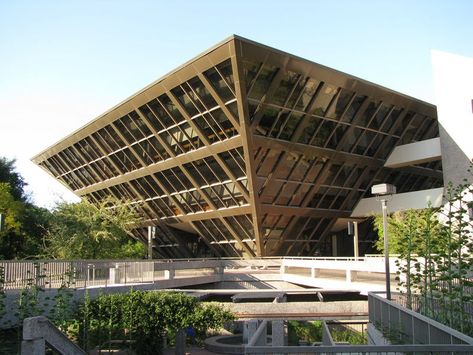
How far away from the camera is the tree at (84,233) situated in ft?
132

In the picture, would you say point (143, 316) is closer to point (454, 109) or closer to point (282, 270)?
point (282, 270)

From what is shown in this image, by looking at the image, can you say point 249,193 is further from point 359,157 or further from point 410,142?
point 410,142

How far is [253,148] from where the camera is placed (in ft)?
120

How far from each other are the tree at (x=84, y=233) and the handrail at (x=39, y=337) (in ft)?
99.9

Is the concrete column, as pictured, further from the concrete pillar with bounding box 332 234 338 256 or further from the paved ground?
the concrete pillar with bounding box 332 234 338 256

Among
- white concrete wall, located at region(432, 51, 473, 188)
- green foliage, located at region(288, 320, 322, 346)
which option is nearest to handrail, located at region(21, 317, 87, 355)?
green foliage, located at region(288, 320, 322, 346)

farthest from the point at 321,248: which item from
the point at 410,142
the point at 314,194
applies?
the point at 410,142

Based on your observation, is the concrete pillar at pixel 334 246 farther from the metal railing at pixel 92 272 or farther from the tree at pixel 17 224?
the tree at pixel 17 224

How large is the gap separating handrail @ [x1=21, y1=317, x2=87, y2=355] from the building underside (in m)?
24.0

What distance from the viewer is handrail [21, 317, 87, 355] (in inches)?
388

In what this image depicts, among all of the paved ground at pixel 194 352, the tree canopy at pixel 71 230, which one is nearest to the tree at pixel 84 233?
the tree canopy at pixel 71 230

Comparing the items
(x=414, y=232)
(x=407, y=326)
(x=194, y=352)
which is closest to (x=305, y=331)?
(x=194, y=352)

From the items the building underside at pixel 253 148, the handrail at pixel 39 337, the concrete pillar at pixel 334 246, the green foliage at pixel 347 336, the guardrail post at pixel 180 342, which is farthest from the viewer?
the concrete pillar at pixel 334 246

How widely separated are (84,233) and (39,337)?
32766 millimetres
